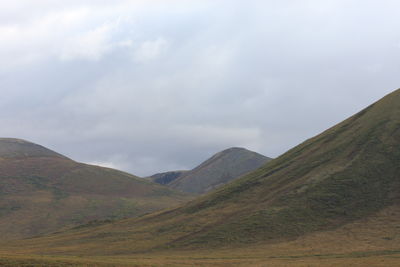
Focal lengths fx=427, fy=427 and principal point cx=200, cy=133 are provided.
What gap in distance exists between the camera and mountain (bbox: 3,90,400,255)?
93.2 m

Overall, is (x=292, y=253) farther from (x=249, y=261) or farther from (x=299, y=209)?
(x=299, y=209)

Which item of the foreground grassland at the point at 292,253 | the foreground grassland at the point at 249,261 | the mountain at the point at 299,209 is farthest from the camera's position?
the mountain at the point at 299,209

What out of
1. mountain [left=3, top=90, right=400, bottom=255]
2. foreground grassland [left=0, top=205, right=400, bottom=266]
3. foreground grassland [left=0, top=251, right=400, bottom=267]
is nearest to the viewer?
foreground grassland [left=0, top=251, right=400, bottom=267]

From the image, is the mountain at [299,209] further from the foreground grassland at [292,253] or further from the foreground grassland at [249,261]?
the foreground grassland at [249,261]

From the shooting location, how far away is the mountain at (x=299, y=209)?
306ft

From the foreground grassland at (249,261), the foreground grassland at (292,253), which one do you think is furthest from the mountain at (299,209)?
the foreground grassland at (249,261)

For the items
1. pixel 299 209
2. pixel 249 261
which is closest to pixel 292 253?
pixel 249 261

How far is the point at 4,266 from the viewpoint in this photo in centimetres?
4784

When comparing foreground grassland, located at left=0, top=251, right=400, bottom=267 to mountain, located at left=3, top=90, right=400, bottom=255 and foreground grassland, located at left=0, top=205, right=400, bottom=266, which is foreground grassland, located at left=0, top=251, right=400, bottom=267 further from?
mountain, located at left=3, top=90, right=400, bottom=255

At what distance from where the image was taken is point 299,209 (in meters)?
108

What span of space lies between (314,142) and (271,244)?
7993 cm

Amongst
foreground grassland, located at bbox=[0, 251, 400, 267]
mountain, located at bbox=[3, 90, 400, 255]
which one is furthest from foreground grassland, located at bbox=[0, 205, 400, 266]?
mountain, located at bbox=[3, 90, 400, 255]

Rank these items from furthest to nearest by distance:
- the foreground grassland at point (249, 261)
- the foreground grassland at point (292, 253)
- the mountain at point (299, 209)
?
1. the mountain at point (299, 209)
2. the foreground grassland at point (292, 253)
3. the foreground grassland at point (249, 261)

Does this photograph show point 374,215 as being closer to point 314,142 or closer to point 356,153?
point 356,153
